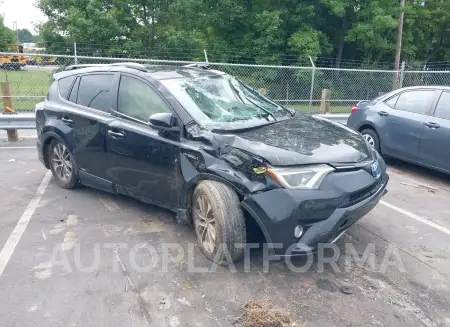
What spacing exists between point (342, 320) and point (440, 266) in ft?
4.52

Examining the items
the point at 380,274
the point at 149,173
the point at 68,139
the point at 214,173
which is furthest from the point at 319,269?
the point at 68,139

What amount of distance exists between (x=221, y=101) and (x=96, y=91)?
62.6 inches

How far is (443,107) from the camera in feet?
19.6

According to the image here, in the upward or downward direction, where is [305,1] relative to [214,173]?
upward

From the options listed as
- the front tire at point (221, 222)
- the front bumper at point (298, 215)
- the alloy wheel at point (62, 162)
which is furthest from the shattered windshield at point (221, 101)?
the alloy wheel at point (62, 162)

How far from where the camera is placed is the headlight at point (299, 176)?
3.10m

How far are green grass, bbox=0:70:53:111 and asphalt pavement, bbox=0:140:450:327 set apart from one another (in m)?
7.88

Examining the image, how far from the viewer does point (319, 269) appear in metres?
3.50

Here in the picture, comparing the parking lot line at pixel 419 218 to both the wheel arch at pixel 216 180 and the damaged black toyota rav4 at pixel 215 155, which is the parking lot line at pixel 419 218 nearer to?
the damaged black toyota rav4 at pixel 215 155

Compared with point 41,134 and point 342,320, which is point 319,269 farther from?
point 41,134

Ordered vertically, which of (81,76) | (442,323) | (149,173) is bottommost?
(442,323)

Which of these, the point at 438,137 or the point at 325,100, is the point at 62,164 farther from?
the point at 325,100

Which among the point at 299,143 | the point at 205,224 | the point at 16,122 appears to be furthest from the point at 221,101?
the point at 16,122

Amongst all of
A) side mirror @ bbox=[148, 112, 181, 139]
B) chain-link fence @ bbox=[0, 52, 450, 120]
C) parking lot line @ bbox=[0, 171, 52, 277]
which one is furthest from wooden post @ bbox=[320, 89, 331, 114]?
side mirror @ bbox=[148, 112, 181, 139]
